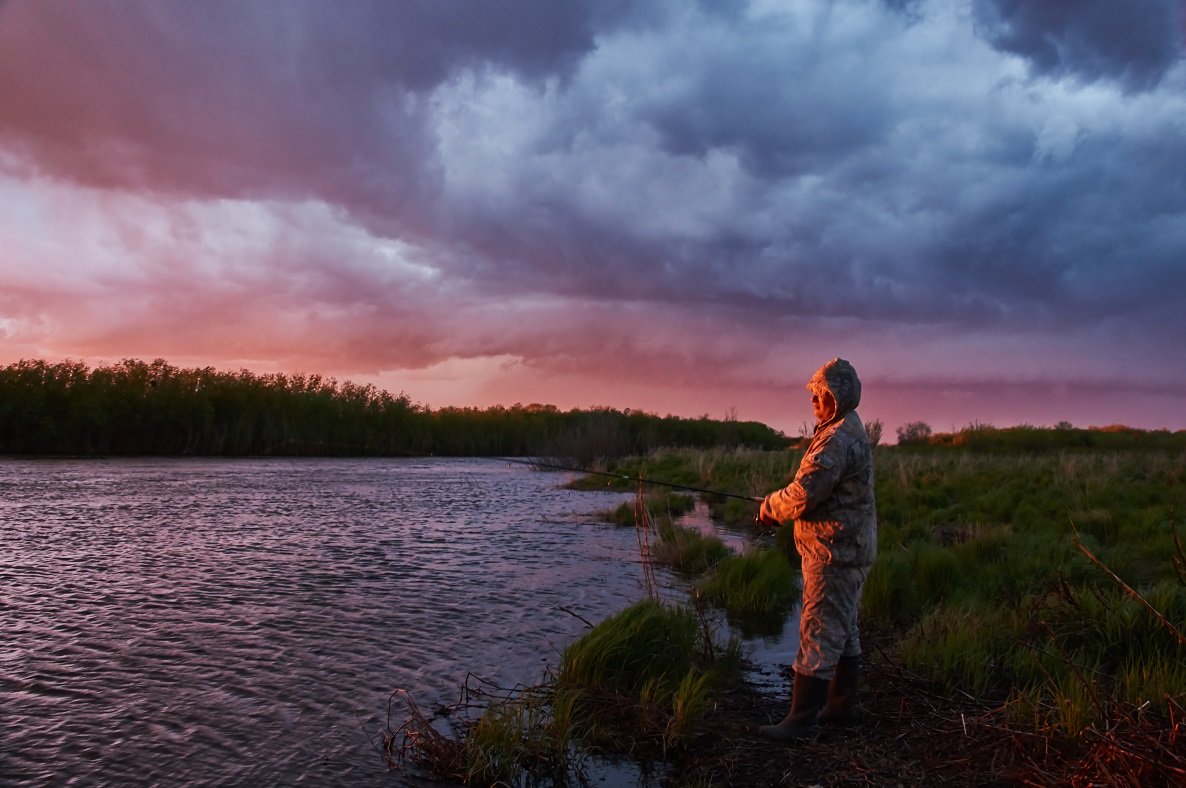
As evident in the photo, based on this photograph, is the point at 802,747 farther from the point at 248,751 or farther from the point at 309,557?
the point at 309,557

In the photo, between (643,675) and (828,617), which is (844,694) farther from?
(643,675)

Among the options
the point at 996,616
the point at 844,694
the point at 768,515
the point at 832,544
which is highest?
the point at 768,515

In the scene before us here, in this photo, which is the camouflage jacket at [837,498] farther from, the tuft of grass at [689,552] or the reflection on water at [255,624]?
the tuft of grass at [689,552]

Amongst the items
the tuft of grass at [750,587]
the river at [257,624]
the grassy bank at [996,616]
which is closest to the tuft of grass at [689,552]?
the grassy bank at [996,616]

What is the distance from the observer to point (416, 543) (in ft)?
44.1

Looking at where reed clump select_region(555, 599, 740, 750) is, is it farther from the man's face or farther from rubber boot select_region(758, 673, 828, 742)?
the man's face

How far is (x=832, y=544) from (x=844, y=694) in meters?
1.01

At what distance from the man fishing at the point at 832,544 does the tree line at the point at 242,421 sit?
3544 centimetres

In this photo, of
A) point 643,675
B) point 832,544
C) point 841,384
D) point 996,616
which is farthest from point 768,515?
point 996,616

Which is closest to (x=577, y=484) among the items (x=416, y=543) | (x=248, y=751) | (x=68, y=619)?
(x=416, y=543)

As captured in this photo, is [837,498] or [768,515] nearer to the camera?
[837,498]

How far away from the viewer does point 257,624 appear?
7895 mm

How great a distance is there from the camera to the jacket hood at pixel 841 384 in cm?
501

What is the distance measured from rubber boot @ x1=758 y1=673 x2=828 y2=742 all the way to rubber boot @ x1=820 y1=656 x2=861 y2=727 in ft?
0.70
